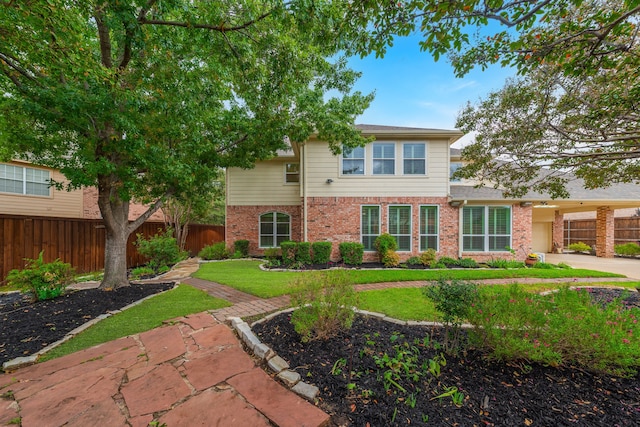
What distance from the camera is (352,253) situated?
9.22 meters

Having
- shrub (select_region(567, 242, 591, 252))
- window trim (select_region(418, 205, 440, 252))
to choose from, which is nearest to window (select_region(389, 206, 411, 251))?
window trim (select_region(418, 205, 440, 252))

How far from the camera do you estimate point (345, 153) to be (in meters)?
9.85

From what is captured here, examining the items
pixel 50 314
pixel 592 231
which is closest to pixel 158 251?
pixel 50 314

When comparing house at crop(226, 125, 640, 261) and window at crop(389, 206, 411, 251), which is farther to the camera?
window at crop(389, 206, 411, 251)

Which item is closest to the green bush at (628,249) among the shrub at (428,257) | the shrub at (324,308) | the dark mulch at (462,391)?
the shrub at (428,257)

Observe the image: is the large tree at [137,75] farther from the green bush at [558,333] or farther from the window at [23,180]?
the window at [23,180]

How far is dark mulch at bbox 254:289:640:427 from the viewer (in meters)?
1.88

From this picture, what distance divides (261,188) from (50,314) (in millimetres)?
8643

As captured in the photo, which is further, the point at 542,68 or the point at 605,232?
the point at 605,232

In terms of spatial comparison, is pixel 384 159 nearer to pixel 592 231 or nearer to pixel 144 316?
pixel 144 316

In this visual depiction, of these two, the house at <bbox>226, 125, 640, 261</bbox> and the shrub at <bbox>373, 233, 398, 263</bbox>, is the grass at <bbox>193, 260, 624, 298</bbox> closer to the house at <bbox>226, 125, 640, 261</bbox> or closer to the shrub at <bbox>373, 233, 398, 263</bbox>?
the shrub at <bbox>373, 233, 398, 263</bbox>

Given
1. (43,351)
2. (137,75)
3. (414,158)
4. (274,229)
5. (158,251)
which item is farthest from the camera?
(274,229)

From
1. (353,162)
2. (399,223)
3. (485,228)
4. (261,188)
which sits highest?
(353,162)

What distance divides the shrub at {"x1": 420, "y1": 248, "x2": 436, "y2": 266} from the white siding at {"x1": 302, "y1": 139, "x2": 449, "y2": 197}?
234cm
